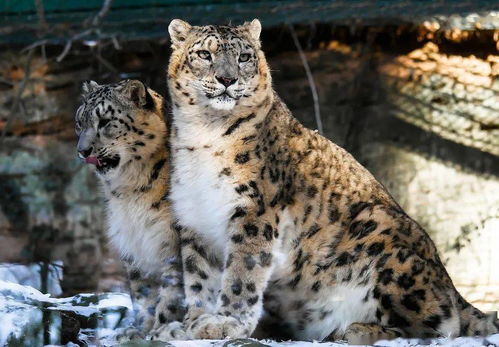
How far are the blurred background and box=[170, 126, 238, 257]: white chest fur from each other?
9.01ft

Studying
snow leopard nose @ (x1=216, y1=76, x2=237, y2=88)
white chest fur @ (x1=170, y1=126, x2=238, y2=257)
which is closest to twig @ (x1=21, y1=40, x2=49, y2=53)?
white chest fur @ (x1=170, y1=126, x2=238, y2=257)

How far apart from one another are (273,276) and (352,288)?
1.35 ft

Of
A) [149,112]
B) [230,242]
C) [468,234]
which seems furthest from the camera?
[468,234]

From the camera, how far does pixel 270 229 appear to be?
5.33 meters

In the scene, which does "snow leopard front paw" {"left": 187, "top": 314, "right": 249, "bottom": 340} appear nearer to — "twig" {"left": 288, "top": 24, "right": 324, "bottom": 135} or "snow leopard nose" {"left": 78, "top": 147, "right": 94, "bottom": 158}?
"snow leopard nose" {"left": 78, "top": 147, "right": 94, "bottom": 158}

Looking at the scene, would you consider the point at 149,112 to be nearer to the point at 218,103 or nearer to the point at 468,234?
the point at 218,103

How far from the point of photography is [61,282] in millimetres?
8781

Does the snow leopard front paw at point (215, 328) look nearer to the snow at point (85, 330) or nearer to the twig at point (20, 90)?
the snow at point (85, 330)

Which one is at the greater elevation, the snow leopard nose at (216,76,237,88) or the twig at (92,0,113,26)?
the snow leopard nose at (216,76,237,88)

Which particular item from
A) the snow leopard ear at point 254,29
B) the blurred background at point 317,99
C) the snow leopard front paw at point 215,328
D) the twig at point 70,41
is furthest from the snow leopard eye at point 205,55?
the twig at point 70,41

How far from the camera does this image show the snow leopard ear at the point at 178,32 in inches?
221

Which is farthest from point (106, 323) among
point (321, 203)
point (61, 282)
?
point (61, 282)

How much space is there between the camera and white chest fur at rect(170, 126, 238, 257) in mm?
5328

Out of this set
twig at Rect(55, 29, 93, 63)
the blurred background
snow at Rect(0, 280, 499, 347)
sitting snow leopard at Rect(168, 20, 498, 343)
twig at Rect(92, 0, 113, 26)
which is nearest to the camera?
snow at Rect(0, 280, 499, 347)
